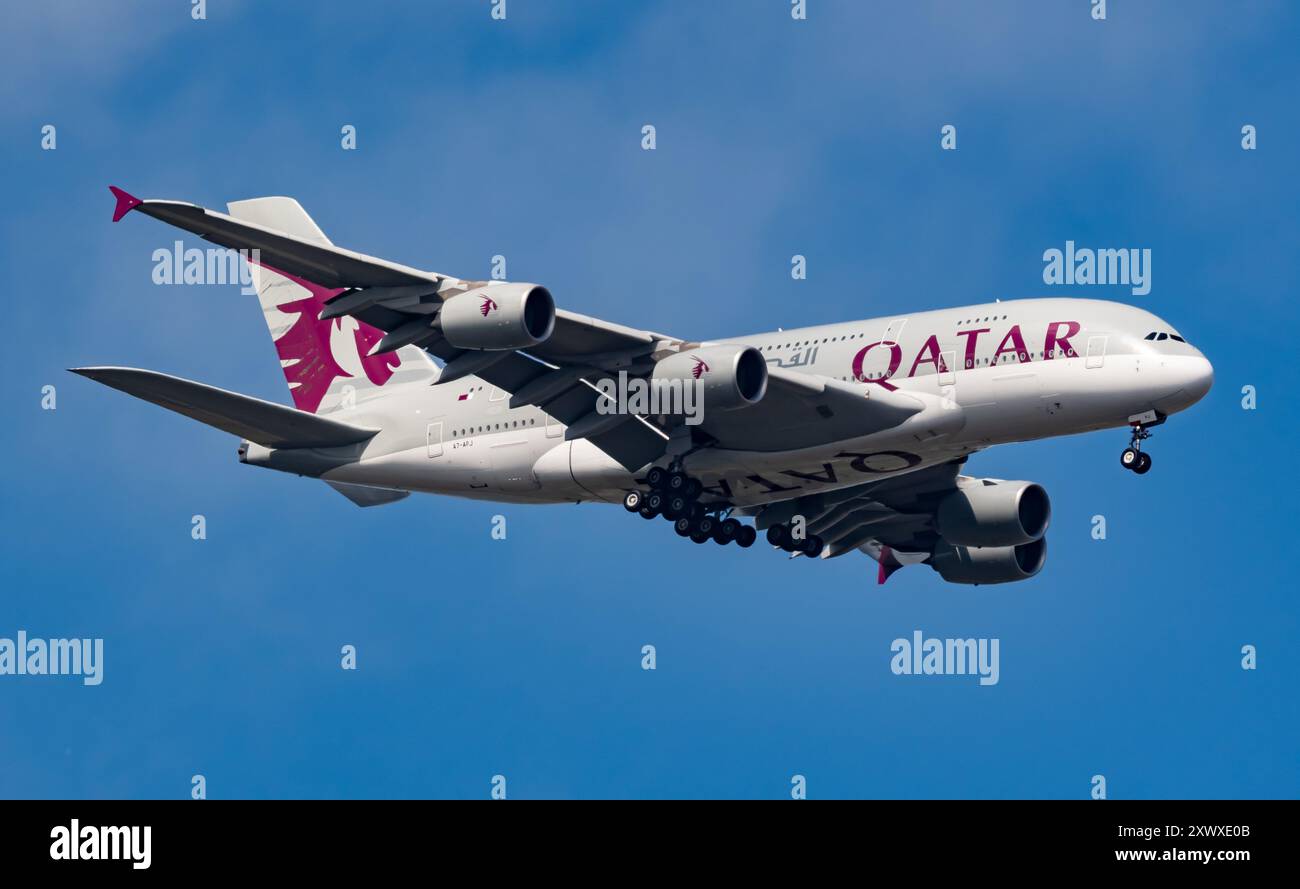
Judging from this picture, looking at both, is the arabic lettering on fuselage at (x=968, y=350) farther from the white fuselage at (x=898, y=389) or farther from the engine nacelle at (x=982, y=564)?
the engine nacelle at (x=982, y=564)

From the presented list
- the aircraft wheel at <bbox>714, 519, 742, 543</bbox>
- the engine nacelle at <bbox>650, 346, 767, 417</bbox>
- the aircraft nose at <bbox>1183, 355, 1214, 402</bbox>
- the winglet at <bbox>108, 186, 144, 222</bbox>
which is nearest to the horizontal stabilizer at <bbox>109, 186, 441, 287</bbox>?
the winglet at <bbox>108, 186, 144, 222</bbox>

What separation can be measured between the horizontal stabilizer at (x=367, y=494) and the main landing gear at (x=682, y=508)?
646cm

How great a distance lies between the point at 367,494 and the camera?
167 ft

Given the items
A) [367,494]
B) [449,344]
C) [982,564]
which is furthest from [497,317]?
[982,564]

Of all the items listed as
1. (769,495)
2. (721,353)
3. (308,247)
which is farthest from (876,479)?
(308,247)

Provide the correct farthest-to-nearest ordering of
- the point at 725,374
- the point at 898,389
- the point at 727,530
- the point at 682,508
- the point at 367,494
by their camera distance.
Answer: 1. the point at 367,494
2. the point at 727,530
3. the point at 682,508
4. the point at 898,389
5. the point at 725,374

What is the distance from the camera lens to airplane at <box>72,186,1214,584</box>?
42.4 meters

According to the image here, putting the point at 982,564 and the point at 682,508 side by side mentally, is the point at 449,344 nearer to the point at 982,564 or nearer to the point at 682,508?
the point at 682,508

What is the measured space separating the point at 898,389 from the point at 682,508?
5809mm

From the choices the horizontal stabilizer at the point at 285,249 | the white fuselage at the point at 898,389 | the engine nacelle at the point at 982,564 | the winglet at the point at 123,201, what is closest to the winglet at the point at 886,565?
the engine nacelle at the point at 982,564

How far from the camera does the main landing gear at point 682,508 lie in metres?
46.6

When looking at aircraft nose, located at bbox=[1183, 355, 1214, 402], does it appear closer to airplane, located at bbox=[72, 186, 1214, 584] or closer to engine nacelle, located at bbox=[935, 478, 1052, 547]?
airplane, located at bbox=[72, 186, 1214, 584]

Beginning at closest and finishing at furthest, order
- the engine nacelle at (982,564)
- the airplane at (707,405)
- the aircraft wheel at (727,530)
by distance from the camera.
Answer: the airplane at (707,405)
the aircraft wheel at (727,530)
the engine nacelle at (982,564)

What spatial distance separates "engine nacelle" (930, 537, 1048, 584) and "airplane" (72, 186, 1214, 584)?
0.89 metres
